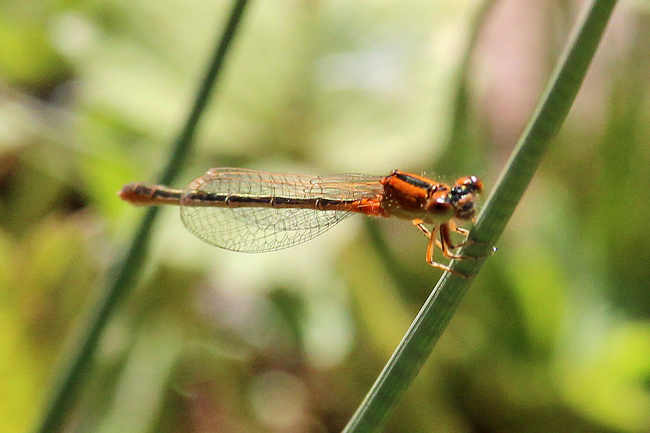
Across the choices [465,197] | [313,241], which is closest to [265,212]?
[313,241]

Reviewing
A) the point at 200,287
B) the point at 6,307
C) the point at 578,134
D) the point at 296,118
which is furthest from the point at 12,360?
the point at 578,134

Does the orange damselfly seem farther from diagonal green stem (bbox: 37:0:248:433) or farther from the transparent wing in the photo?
diagonal green stem (bbox: 37:0:248:433)

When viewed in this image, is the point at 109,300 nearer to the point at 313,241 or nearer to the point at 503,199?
the point at 503,199

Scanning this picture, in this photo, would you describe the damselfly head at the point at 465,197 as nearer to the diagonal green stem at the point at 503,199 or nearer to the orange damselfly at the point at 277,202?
the orange damselfly at the point at 277,202

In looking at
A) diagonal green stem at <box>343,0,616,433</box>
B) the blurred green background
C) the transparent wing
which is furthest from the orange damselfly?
diagonal green stem at <box>343,0,616,433</box>

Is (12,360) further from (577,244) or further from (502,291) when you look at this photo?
(577,244)
